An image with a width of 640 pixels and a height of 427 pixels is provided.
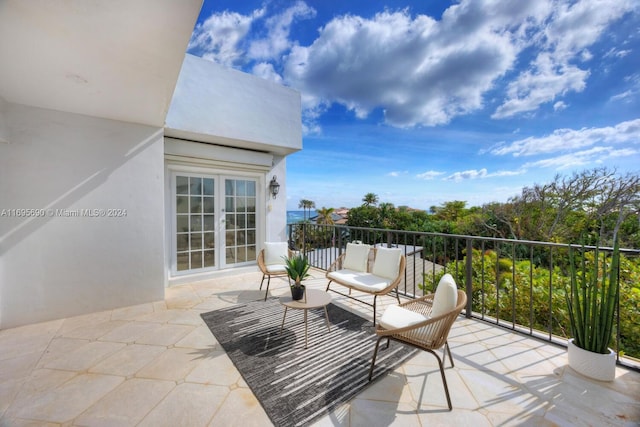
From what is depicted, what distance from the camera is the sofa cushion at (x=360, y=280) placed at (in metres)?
2.76

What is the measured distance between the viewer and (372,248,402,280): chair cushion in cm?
295

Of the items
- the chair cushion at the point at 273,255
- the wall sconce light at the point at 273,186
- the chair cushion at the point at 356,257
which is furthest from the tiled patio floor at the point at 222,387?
the wall sconce light at the point at 273,186

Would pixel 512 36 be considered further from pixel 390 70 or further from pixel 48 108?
pixel 48 108

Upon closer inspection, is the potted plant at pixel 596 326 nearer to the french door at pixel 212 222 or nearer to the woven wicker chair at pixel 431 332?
the woven wicker chair at pixel 431 332

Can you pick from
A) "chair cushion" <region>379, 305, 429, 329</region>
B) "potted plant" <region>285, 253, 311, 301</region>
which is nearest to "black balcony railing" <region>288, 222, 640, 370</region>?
"chair cushion" <region>379, 305, 429, 329</region>

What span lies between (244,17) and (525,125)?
1948 cm

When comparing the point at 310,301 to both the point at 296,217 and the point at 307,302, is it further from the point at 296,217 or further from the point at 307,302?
the point at 296,217

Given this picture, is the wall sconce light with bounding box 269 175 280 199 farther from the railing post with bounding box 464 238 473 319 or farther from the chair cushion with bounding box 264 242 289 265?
the railing post with bounding box 464 238 473 319

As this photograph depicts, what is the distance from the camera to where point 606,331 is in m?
1.73

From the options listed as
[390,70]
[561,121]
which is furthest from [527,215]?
[390,70]

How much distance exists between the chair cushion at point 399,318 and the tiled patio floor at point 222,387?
0.39 m

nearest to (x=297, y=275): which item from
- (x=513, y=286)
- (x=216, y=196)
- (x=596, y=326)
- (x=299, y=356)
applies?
(x=299, y=356)

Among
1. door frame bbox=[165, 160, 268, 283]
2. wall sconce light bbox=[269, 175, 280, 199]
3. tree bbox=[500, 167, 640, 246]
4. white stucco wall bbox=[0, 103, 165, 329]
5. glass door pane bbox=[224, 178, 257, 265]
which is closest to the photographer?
white stucco wall bbox=[0, 103, 165, 329]

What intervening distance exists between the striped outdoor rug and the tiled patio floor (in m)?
0.09
